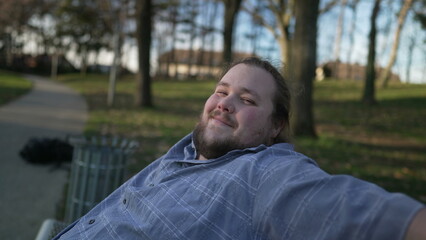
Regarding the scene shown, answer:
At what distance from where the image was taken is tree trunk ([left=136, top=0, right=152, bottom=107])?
15531 mm

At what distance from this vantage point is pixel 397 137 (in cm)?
1093

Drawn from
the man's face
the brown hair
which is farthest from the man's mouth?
the brown hair

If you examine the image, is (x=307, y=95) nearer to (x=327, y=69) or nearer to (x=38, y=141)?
(x=38, y=141)

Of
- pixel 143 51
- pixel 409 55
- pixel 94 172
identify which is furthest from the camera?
pixel 409 55

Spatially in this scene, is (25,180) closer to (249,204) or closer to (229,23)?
(249,204)

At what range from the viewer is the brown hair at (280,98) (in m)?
2.16

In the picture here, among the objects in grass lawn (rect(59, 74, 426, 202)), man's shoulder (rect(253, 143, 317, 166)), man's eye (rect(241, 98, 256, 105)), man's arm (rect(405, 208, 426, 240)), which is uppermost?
man's eye (rect(241, 98, 256, 105))

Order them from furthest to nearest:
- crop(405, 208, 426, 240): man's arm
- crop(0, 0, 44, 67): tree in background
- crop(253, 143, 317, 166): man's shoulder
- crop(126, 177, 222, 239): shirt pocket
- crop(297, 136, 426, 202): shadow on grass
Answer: crop(0, 0, 44, 67): tree in background < crop(297, 136, 426, 202): shadow on grass < crop(126, 177, 222, 239): shirt pocket < crop(253, 143, 317, 166): man's shoulder < crop(405, 208, 426, 240): man's arm

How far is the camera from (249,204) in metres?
1.55

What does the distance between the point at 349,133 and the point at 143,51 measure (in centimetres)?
831

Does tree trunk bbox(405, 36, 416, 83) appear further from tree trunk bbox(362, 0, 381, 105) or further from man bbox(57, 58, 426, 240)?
man bbox(57, 58, 426, 240)

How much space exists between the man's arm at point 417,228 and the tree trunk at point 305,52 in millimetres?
8373

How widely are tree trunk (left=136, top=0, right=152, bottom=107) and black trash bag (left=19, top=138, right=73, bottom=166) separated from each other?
28.2 feet

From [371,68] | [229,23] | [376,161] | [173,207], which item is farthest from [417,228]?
[371,68]
